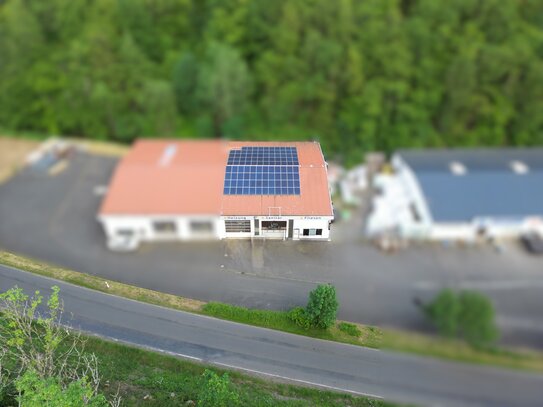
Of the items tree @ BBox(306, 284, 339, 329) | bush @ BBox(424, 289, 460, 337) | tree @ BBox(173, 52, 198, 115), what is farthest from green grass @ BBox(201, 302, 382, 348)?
tree @ BBox(173, 52, 198, 115)

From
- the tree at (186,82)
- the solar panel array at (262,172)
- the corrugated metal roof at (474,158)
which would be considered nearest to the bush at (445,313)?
the solar panel array at (262,172)

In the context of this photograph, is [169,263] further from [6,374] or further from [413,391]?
[413,391]

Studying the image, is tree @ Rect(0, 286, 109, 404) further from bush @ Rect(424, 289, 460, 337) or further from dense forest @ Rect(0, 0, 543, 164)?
dense forest @ Rect(0, 0, 543, 164)

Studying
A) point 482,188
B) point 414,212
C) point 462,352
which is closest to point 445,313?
point 462,352

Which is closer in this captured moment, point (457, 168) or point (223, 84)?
point (457, 168)

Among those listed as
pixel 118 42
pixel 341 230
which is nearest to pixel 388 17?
pixel 341 230

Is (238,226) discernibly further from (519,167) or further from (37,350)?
(519,167)
